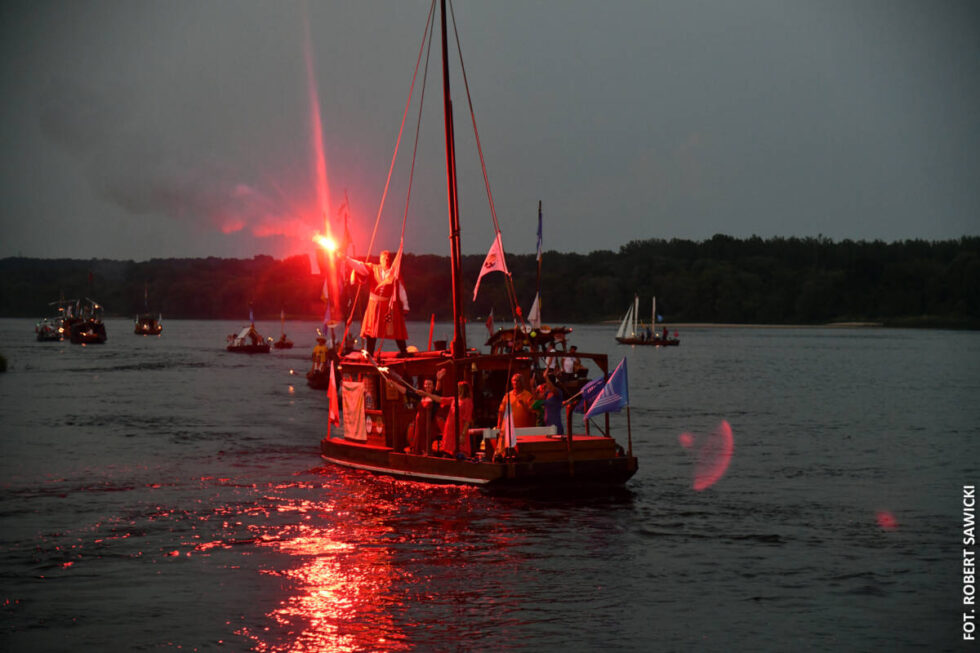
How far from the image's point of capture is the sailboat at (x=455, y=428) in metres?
23.2

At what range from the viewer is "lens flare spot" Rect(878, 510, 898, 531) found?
80.1ft

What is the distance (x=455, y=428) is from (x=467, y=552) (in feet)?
14.9

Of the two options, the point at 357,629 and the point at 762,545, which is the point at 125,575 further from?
the point at 762,545

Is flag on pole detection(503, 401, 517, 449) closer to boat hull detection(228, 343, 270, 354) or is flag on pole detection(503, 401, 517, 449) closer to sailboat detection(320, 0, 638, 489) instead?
sailboat detection(320, 0, 638, 489)

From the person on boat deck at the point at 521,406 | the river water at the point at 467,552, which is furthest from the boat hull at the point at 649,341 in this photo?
the person on boat deck at the point at 521,406

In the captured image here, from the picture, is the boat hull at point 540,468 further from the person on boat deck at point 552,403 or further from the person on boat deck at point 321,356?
the person on boat deck at point 321,356

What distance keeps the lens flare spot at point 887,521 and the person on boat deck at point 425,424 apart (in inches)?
428

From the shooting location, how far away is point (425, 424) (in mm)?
25500

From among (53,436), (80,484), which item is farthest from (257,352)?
(80,484)

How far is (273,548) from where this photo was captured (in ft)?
69.5

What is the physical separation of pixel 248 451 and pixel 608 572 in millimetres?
22687

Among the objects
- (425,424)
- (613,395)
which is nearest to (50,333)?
(425,424)

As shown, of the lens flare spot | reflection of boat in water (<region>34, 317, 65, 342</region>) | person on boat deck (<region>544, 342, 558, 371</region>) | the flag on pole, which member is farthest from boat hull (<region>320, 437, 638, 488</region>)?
reflection of boat in water (<region>34, 317, 65, 342</region>)

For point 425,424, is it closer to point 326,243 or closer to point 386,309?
point 386,309
